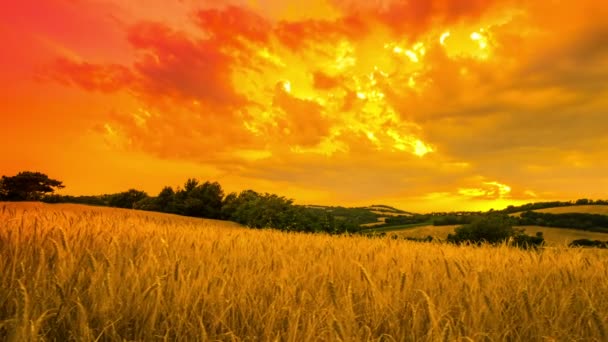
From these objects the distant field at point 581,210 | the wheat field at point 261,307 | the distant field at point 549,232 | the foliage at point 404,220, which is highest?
the distant field at point 581,210

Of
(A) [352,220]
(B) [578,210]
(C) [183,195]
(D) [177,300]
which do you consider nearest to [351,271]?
(D) [177,300]

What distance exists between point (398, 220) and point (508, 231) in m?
36.7

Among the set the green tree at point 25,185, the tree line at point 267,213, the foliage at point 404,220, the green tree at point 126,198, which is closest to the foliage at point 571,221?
the tree line at point 267,213

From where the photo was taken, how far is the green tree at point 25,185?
39.5 metres

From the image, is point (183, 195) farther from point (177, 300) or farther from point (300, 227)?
point (177, 300)

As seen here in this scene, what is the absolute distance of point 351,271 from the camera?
523 cm

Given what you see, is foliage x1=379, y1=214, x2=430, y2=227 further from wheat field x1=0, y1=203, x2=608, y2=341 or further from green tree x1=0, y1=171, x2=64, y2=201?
wheat field x1=0, y1=203, x2=608, y2=341

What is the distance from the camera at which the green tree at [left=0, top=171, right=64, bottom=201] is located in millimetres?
39531

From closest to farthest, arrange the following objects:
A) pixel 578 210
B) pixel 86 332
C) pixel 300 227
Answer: pixel 86 332
pixel 300 227
pixel 578 210

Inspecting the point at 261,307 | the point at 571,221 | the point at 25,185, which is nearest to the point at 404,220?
the point at 571,221

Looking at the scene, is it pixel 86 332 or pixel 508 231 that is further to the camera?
pixel 508 231

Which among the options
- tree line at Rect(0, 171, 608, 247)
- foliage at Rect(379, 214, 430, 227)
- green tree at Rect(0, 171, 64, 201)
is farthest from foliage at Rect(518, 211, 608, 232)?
green tree at Rect(0, 171, 64, 201)

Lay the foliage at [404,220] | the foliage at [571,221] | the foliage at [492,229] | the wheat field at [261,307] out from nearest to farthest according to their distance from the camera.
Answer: the wheat field at [261,307]
the foliage at [492,229]
the foliage at [571,221]
the foliage at [404,220]

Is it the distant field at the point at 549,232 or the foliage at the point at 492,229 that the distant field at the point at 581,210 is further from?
the foliage at the point at 492,229
